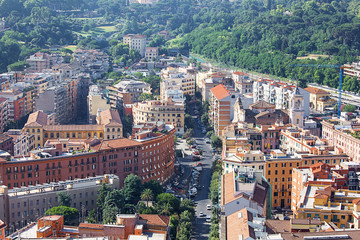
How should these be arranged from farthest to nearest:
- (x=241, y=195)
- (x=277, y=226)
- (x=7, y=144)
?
(x=7, y=144) → (x=241, y=195) → (x=277, y=226)

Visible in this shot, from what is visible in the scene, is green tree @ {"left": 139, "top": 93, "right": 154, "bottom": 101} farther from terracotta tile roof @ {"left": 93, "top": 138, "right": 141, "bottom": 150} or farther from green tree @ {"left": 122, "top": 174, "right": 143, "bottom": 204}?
green tree @ {"left": 122, "top": 174, "right": 143, "bottom": 204}

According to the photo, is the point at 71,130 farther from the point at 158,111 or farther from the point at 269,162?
the point at 269,162

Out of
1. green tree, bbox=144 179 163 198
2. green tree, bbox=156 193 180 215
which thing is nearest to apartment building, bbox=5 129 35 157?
green tree, bbox=144 179 163 198

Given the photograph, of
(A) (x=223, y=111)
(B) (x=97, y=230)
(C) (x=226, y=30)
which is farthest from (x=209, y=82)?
(B) (x=97, y=230)

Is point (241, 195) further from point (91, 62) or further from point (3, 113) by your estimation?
point (91, 62)

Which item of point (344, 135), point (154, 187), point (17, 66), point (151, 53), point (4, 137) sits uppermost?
point (151, 53)

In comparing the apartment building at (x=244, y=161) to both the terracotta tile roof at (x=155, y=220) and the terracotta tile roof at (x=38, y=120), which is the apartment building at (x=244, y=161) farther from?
the terracotta tile roof at (x=38, y=120)
